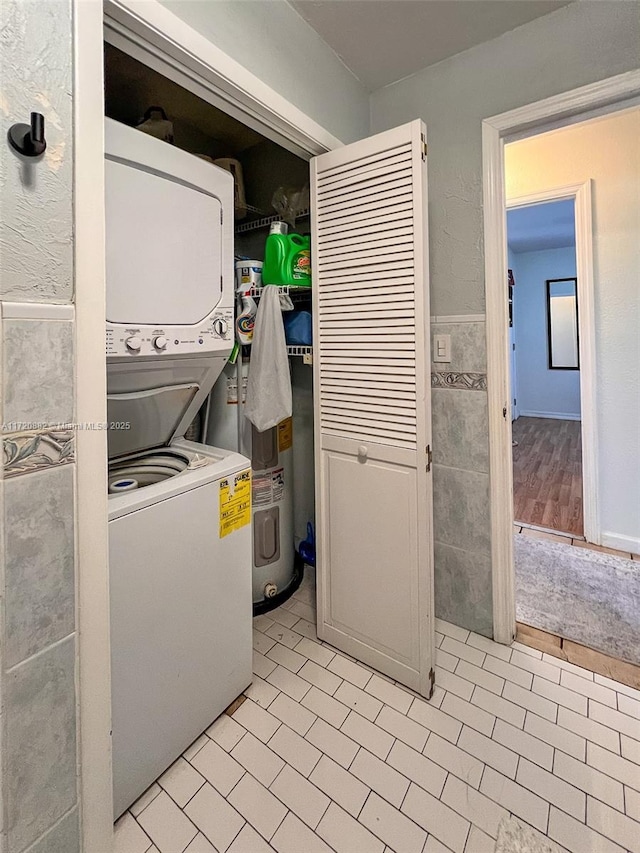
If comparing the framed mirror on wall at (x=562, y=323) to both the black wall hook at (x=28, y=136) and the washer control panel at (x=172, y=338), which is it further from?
the black wall hook at (x=28, y=136)

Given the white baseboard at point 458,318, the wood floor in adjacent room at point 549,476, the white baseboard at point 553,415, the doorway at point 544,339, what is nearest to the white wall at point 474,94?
the white baseboard at point 458,318

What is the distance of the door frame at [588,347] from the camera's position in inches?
101

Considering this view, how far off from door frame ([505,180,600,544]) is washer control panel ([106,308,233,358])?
2.21 m

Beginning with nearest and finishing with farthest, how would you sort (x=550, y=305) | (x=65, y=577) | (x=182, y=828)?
(x=65, y=577), (x=182, y=828), (x=550, y=305)

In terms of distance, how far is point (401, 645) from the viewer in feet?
4.97

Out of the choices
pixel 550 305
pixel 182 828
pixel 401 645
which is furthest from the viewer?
pixel 550 305

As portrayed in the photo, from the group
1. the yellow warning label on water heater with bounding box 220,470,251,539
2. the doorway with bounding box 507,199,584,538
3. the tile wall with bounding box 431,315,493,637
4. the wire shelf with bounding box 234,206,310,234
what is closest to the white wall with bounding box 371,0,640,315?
the tile wall with bounding box 431,315,493,637

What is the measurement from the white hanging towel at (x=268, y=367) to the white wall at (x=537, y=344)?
5968 mm

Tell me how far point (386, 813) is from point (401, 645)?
1.59 ft

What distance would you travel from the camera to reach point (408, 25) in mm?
1481

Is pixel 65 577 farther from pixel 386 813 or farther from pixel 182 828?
pixel 386 813

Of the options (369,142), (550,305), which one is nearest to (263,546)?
(369,142)

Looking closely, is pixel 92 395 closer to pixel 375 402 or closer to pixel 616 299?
pixel 375 402

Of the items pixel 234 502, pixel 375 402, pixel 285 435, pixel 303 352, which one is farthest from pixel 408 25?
pixel 234 502
